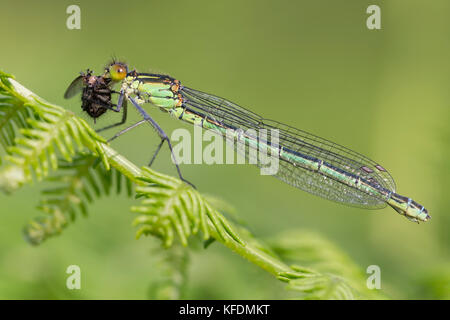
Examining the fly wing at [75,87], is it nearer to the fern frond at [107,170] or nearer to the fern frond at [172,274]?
the fern frond at [107,170]

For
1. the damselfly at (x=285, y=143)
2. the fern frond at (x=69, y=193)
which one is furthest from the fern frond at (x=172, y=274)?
the damselfly at (x=285, y=143)

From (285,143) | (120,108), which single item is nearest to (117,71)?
(120,108)

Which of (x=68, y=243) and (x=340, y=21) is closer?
(x=68, y=243)

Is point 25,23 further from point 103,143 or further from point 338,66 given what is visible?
point 103,143

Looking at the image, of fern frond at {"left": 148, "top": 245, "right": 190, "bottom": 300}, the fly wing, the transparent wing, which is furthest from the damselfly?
fern frond at {"left": 148, "top": 245, "right": 190, "bottom": 300}

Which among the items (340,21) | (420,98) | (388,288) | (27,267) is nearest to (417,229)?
(388,288)
